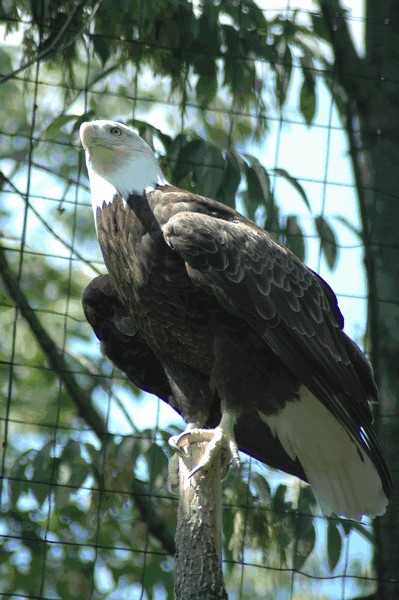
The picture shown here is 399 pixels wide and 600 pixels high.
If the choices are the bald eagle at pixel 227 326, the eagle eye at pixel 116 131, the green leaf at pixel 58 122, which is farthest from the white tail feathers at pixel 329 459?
the green leaf at pixel 58 122

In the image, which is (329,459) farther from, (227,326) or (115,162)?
(115,162)

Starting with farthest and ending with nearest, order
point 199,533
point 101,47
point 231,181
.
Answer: point 101,47 → point 231,181 → point 199,533

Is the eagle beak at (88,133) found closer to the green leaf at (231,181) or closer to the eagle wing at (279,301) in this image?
the eagle wing at (279,301)

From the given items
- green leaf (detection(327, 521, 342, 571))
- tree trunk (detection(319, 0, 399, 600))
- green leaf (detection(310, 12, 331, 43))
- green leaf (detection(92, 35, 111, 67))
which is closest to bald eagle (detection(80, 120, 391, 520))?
green leaf (detection(327, 521, 342, 571))

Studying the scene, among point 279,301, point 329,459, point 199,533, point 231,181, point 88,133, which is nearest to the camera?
point 199,533

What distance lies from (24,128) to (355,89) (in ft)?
5.26

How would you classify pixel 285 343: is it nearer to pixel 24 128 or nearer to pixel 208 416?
pixel 208 416

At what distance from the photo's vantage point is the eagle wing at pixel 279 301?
9.98 ft

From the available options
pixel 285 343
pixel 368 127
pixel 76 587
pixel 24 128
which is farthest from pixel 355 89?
pixel 76 587

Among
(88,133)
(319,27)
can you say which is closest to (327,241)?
(319,27)

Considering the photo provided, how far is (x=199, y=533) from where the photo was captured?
286cm

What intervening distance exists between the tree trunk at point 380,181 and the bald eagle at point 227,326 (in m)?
0.96

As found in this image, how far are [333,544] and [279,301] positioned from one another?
1534 mm

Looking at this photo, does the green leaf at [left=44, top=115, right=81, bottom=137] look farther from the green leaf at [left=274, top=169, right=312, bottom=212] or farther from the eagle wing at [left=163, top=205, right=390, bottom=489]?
Answer: the eagle wing at [left=163, top=205, right=390, bottom=489]
